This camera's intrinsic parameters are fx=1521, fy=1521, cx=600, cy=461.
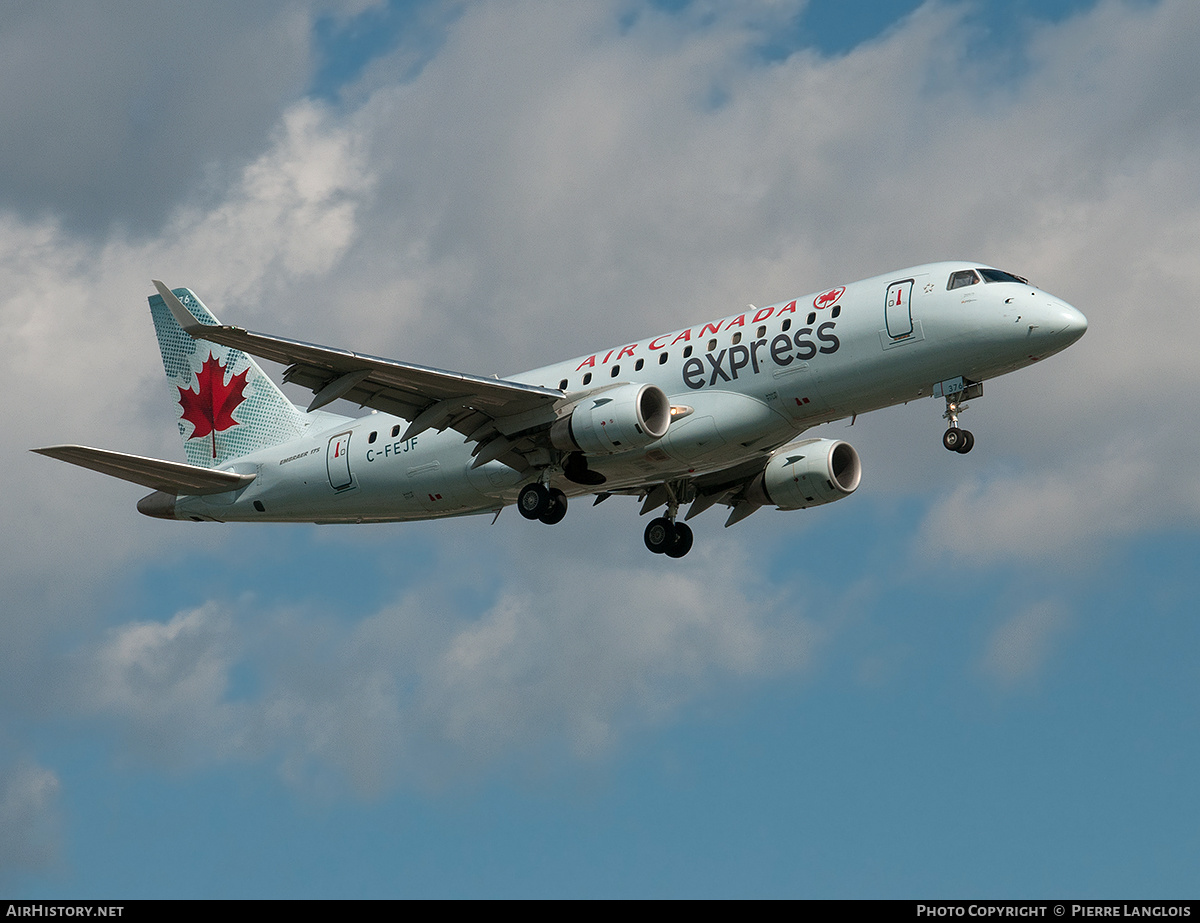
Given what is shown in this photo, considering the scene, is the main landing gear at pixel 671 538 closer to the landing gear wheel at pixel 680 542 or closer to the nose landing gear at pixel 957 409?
the landing gear wheel at pixel 680 542

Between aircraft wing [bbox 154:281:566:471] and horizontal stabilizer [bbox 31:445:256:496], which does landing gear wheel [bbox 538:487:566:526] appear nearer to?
aircraft wing [bbox 154:281:566:471]

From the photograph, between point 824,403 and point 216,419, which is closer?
point 824,403

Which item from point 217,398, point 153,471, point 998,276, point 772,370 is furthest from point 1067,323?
point 217,398

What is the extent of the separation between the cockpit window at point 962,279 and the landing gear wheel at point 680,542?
11.9 metres

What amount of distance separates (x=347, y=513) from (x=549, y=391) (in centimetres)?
830

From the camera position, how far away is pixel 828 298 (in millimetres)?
36375


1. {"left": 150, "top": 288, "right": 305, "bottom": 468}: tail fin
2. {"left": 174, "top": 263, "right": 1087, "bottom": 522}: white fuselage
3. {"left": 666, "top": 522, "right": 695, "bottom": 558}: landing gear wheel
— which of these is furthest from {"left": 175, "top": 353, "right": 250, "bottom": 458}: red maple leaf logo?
{"left": 666, "top": 522, "right": 695, "bottom": 558}: landing gear wheel

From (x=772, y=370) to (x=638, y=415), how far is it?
11.0ft

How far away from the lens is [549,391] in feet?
125

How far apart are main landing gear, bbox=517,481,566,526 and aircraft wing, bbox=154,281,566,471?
0.79m

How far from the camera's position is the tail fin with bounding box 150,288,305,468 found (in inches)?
1821
